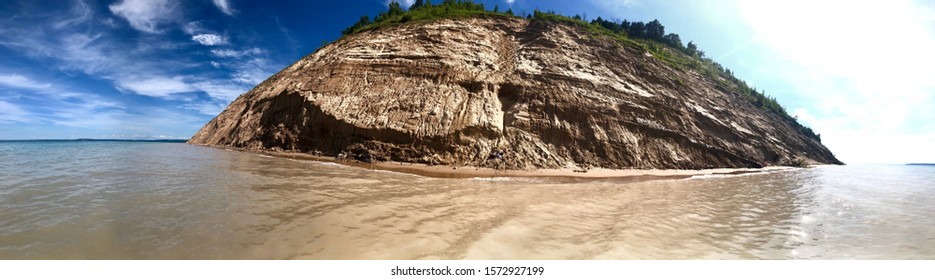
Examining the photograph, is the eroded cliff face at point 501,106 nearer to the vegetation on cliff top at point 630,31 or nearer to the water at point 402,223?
the vegetation on cliff top at point 630,31

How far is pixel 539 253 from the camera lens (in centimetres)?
345

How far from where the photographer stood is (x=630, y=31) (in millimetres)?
39594

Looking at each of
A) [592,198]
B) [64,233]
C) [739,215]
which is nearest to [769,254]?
[739,215]

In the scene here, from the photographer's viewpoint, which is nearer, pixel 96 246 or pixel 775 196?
pixel 96 246

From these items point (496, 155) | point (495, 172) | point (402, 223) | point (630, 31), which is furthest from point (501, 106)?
point (630, 31)

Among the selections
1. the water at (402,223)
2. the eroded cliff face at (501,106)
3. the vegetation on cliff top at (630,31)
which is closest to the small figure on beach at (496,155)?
the eroded cliff face at (501,106)

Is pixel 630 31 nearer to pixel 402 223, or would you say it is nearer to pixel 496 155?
pixel 496 155

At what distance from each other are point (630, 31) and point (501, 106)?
32053 mm

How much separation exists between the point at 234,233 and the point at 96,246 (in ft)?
3.37

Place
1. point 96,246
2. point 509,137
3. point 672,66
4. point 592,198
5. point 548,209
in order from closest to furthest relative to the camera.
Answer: point 96,246
point 548,209
point 592,198
point 509,137
point 672,66

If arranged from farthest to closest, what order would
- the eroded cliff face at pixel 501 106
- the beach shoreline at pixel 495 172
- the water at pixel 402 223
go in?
the eroded cliff face at pixel 501 106, the beach shoreline at pixel 495 172, the water at pixel 402 223

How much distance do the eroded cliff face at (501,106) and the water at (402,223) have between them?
683 cm

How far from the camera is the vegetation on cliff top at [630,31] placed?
23375 mm

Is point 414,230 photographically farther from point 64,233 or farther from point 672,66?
point 672,66
